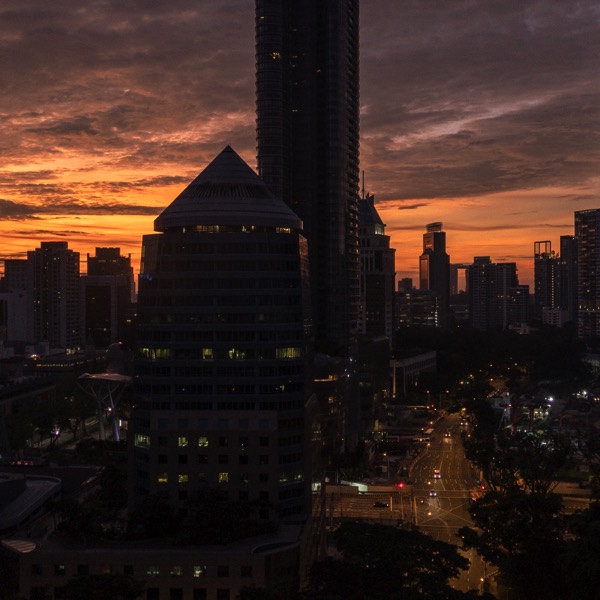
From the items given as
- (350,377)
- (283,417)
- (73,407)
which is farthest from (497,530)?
(73,407)

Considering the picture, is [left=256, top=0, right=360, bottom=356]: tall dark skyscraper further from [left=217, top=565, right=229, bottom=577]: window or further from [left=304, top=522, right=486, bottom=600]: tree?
[left=304, top=522, right=486, bottom=600]: tree

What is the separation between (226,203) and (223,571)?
33.2 metres

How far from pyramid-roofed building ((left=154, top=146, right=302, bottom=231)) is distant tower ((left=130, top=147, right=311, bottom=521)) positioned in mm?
132

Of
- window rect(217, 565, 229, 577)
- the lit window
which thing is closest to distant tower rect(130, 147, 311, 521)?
the lit window

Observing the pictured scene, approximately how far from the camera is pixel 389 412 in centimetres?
15088

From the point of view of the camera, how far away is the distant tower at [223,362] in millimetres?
67938

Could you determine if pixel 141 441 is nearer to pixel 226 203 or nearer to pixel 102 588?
pixel 226 203

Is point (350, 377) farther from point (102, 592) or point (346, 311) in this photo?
point (102, 592)

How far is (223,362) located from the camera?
2753 inches

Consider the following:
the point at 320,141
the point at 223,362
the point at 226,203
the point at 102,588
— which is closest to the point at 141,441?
the point at 223,362

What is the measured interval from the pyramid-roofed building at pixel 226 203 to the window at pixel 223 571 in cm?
3088

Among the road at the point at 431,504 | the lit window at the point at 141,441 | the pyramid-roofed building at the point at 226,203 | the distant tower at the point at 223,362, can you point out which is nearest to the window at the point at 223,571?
the distant tower at the point at 223,362

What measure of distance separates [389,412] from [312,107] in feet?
198

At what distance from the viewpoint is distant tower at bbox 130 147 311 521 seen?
223 feet
